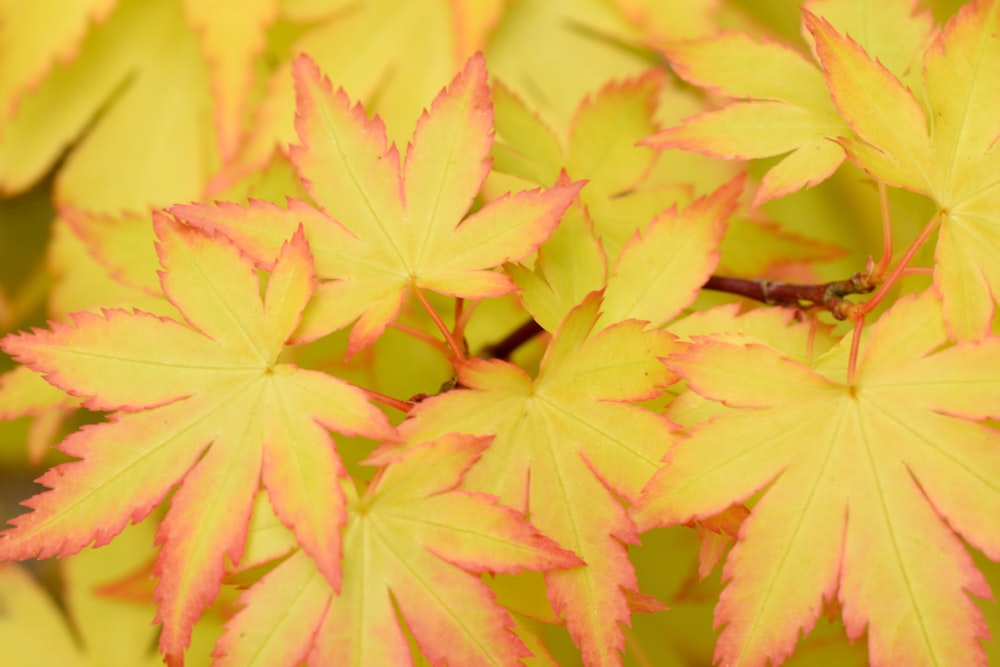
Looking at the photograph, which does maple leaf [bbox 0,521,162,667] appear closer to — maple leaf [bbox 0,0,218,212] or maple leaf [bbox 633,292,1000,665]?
maple leaf [bbox 0,0,218,212]

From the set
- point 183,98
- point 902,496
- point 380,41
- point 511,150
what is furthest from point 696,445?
point 183,98

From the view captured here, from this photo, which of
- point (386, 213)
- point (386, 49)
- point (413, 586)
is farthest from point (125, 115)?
point (413, 586)

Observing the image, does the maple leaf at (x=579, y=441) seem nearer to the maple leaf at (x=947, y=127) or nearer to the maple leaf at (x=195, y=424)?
the maple leaf at (x=195, y=424)

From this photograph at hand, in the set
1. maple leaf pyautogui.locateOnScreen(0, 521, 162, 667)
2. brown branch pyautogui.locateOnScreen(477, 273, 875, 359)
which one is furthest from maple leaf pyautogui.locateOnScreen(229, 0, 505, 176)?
maple leaf pyautogui.locateOnScreen(0, 521, 162, 667)

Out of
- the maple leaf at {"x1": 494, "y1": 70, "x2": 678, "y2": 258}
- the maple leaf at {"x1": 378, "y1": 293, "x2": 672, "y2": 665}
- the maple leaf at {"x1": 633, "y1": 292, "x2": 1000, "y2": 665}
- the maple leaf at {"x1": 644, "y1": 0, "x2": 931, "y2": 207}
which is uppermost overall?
the maple leaf at {"x1": 644, "y1": 0, "x2": 931, "y2": 207}

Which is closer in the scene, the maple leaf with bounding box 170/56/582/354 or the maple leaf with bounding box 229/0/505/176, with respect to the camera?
the maple leaf with bounding box 170/56/582/354

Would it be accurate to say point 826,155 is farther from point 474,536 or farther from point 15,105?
point 15,105

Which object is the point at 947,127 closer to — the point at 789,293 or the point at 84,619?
the point at 789,293

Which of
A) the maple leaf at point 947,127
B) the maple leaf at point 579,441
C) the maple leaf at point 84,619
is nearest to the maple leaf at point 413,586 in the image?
the maple leaf at point 579,441
